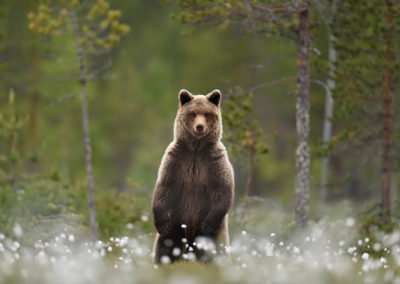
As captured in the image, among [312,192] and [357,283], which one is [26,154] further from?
[312,192]

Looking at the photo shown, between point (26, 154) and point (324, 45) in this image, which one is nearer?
point (26, 154)

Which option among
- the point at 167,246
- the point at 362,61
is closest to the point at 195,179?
the point at 167,246

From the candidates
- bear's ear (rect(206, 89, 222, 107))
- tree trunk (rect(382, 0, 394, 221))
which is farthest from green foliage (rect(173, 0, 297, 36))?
bear's ear (rect(206, 89, 222, 107))

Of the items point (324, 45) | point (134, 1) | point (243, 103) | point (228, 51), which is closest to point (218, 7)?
point (243, 103)

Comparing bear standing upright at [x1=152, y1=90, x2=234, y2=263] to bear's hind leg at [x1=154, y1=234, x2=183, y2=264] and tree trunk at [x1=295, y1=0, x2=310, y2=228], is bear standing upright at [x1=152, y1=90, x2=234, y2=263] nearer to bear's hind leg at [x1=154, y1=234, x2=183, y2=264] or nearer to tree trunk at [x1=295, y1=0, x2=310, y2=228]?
bear's hind leg at [x1=154, y1=234, x2=183, y2=264]

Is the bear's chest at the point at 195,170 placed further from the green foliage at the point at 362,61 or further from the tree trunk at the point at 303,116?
the green foliage at the point at 362,61

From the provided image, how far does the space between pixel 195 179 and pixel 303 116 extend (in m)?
5.09

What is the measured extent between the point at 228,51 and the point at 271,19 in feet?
48.9

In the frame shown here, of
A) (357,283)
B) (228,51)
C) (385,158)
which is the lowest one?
(357,283)

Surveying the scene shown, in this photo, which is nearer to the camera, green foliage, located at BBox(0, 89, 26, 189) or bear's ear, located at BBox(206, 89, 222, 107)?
bear's ear, located at BBox(206, 89, 222, 107)

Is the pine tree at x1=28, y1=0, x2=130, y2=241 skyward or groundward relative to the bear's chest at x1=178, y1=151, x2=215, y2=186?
skyward

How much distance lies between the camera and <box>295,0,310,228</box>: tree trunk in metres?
13.1

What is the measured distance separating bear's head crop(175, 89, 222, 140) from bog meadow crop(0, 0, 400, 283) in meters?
1.23

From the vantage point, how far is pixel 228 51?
91.1ft
